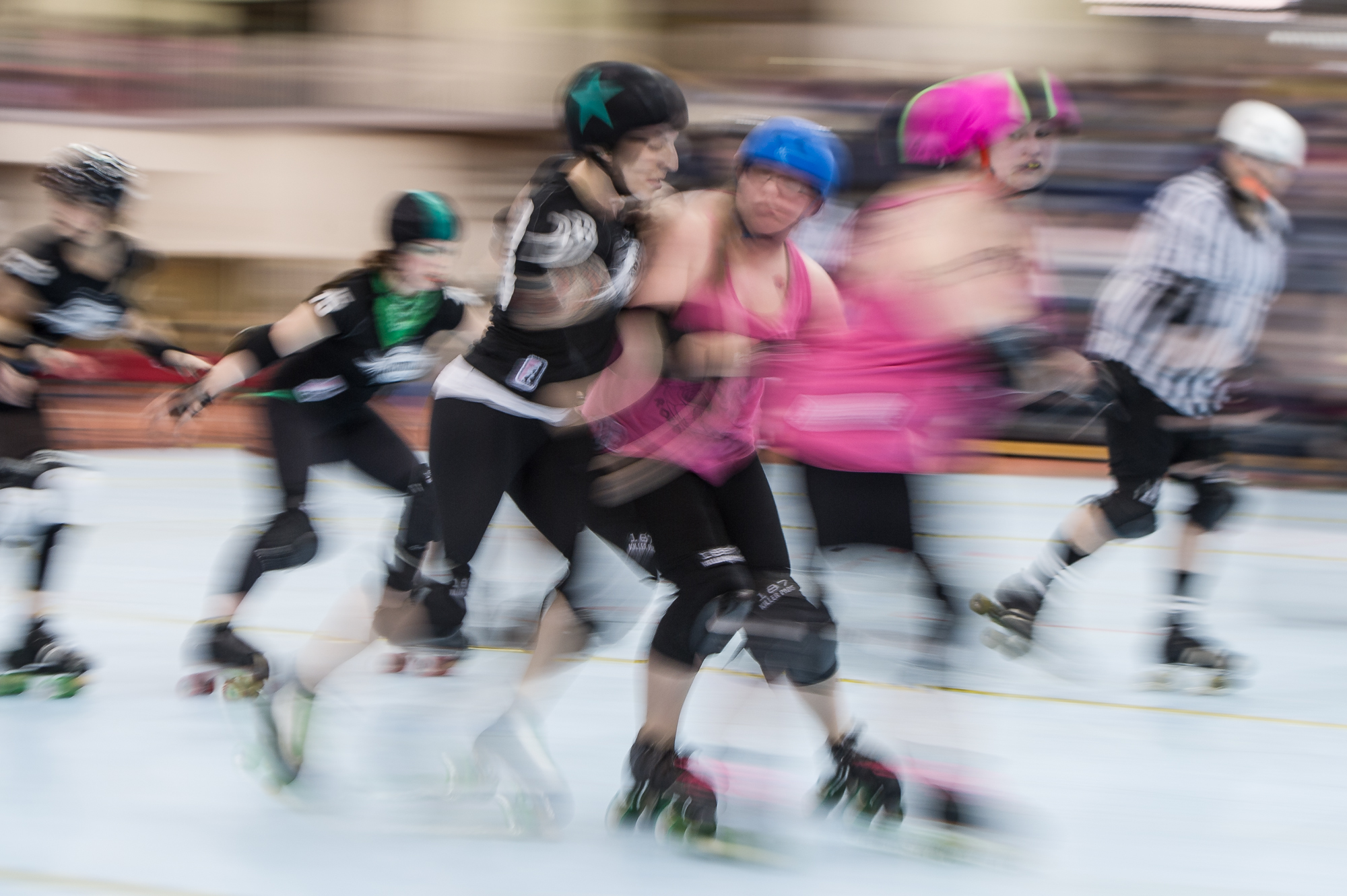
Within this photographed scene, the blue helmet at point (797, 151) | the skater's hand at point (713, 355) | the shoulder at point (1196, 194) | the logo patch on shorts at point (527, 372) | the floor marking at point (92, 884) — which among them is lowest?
the floor marking at point (92, 884)

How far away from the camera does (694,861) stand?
2.12 metres

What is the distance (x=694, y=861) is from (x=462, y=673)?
1344 millimetres

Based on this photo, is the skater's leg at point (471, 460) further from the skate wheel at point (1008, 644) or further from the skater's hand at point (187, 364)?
the skate wheel at point (1008, 644)

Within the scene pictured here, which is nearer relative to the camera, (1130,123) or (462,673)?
(462,673)

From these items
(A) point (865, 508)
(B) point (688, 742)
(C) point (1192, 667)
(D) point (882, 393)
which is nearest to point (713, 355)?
(D) point (882, 393)

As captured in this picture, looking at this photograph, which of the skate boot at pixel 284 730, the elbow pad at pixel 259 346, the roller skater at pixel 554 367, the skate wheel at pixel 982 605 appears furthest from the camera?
the skate wheel at pixel 982 605

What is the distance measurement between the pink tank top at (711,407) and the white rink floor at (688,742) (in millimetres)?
334

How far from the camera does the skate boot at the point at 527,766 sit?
7.29 ft

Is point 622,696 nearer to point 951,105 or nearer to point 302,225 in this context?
point 951,105

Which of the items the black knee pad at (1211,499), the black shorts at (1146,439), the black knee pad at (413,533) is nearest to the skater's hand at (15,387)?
the black knee pad at (413,533)

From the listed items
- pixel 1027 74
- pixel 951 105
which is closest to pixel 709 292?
pixel 951 105

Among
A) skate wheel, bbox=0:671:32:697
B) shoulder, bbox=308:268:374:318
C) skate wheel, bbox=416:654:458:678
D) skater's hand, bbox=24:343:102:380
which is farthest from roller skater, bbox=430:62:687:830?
skate wheel, bbox=0:671:32:697

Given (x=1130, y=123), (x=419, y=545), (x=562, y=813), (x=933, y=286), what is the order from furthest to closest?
1. (x=1130, y=123)
2. (x=419, y=545)
3. (x=562, y=813)
4. (x=933, y=286)

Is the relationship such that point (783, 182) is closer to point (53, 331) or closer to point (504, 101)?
point (53, 331)
